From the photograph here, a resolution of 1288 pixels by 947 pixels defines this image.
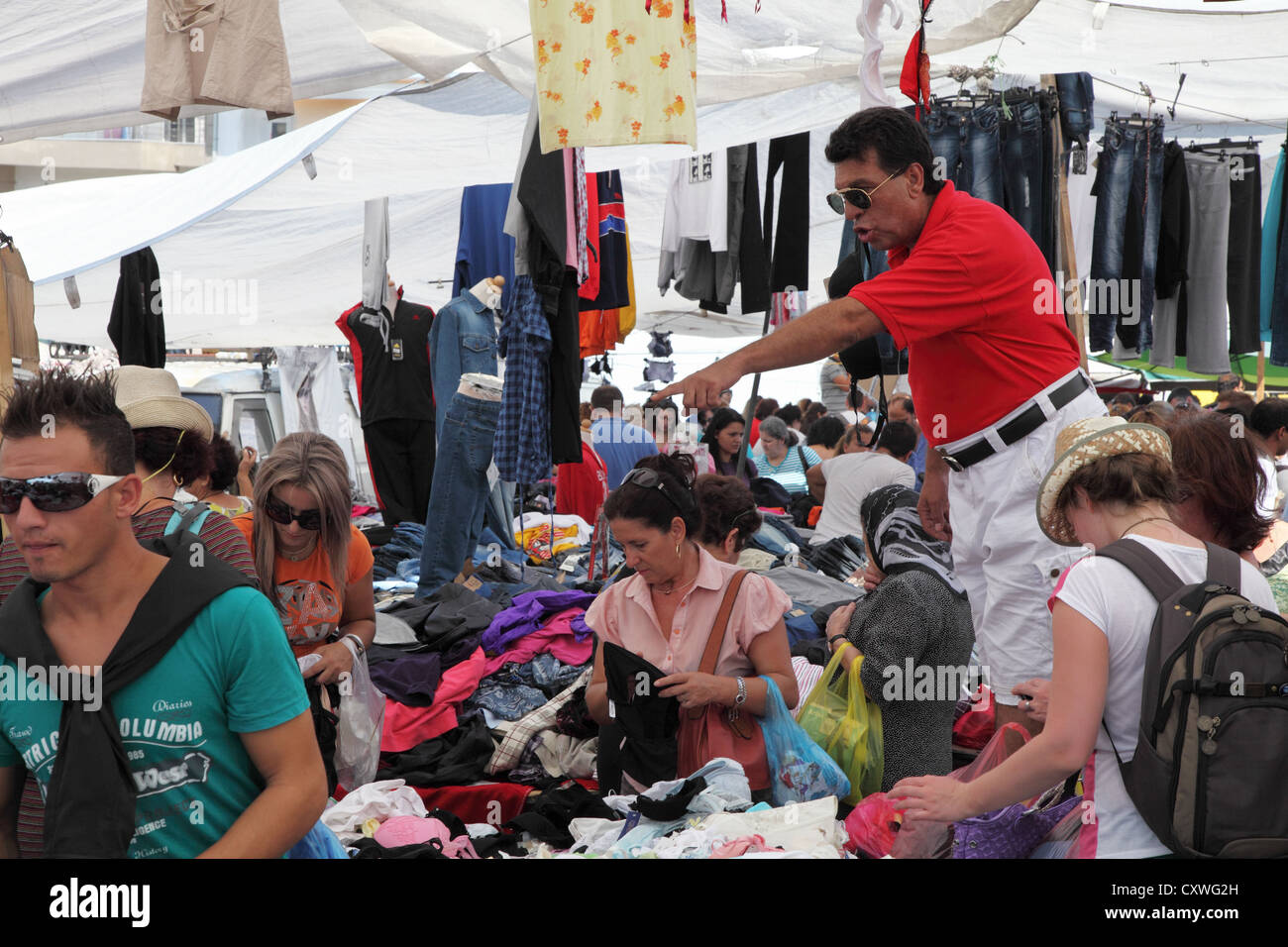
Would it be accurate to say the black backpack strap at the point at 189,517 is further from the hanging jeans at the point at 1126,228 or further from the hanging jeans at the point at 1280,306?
the hanging jeans at the point at 1280,306

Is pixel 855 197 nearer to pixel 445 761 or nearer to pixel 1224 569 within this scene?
pixel 1224 569

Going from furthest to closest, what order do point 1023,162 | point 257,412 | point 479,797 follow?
point 257,412, point 1023,162, point 479,797

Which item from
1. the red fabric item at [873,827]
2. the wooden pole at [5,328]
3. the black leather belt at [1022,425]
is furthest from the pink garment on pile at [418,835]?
the wooden pole at [5,328]

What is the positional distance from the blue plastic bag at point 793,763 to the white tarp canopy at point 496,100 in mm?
2961

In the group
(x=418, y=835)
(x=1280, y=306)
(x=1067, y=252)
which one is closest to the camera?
(x=418, y=835)

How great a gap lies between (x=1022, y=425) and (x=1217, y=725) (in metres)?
1.45

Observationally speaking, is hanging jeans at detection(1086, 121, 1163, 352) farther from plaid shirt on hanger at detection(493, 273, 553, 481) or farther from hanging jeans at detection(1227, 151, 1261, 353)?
plaid shirt on hanger at detection(493, 273, 553, 481)

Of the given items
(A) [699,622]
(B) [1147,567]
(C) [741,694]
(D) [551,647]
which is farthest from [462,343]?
(B) [1147,567]

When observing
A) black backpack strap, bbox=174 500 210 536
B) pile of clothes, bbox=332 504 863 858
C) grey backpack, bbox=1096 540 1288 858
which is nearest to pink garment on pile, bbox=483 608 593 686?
pile of clothes, bbox=332 504 863 858

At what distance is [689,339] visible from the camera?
58.7ft

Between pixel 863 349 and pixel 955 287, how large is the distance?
1.87 meters

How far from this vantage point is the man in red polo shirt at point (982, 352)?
3.16 meters

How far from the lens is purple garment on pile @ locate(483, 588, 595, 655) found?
17.9 feet

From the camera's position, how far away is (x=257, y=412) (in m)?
15.2
